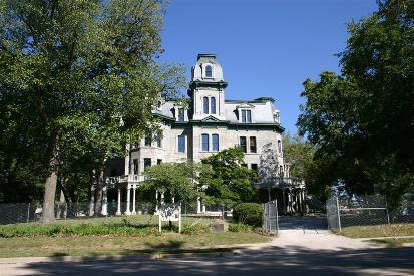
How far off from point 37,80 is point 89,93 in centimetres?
276

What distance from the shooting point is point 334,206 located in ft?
77.7

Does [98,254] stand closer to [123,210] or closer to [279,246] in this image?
[279,246]

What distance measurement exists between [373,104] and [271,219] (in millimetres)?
8413

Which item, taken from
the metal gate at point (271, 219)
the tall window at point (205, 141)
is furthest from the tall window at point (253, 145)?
the metal gate at point (271, 219)

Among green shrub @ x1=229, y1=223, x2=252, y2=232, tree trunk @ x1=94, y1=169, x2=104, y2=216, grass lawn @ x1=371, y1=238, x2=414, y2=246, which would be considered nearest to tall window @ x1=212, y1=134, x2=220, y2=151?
tree trunk @ x1=94, y1=169, x2=104, y2=216

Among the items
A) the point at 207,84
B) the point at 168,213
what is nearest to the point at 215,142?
the point at 207,84

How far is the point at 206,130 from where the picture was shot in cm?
4844

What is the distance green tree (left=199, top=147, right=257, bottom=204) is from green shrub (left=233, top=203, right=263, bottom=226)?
17.8 ft

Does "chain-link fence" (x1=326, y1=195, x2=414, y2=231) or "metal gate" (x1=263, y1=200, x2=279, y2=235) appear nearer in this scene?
"metal gate" (x1=263, y1=200, x2=279, y2=235)

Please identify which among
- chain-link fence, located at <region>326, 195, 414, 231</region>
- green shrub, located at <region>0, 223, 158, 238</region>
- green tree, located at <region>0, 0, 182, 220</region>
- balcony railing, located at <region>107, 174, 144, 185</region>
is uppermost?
green tree, located at <region>0, 0, 182, 220</region>

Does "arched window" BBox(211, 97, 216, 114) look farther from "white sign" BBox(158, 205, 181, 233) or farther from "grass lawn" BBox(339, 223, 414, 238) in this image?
"grass lawn" BBox(339, 223, 414, 238)

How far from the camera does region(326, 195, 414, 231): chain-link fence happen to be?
2402 centimetres

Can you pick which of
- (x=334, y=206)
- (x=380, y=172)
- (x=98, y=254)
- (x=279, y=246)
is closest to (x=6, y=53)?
(x=98, y=254)

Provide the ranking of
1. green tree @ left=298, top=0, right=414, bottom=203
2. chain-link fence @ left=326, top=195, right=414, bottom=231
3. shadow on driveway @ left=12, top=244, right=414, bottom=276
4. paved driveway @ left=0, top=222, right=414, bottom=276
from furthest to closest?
chain-link fence @ left=326, top=195, right=414, bottom=231 < green tree @ left=298, top=0, right=414, bottom=203 < paved driveway @ left=0, top=222, right=414, bottom=276 < shadow on driveway @ left=12, top=244, right=414, bottom=276
